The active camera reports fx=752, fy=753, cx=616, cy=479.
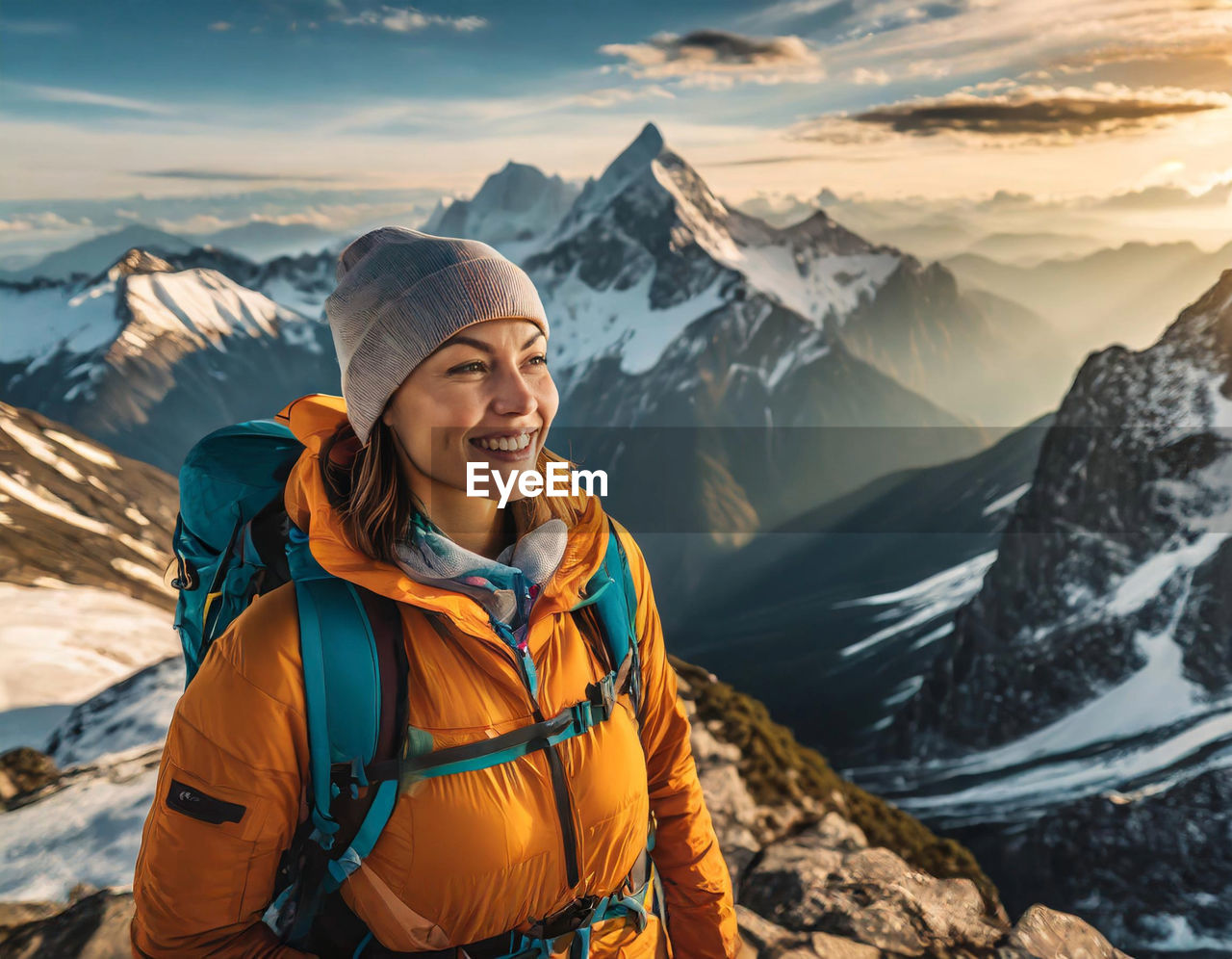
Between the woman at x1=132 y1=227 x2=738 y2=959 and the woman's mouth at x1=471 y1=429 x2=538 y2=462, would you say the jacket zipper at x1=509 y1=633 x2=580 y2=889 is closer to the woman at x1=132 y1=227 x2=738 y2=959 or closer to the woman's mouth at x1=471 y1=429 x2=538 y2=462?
the woman at x1=132 y1=227 x2=738 y2=959

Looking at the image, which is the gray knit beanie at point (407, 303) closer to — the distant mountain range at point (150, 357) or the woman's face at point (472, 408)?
the woman's face at point (472, 408)

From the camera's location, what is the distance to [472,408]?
2.28m

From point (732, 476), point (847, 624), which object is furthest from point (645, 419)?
point (847, 624)

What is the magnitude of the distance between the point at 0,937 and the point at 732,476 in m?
175

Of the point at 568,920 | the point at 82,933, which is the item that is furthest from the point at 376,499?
the point at 82,933

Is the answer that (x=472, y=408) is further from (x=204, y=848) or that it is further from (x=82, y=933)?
(x=82, y=933)

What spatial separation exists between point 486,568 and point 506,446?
15.2 inches

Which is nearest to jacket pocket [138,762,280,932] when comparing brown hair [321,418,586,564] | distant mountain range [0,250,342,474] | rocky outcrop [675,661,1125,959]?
brown hair [321,418,586,564]

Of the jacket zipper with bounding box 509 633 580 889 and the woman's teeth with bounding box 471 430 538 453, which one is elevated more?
the woman's teeth with bounding box 471 430 538 453

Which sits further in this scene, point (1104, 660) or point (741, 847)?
point (1104, 660)

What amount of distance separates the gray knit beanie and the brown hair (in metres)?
0.10

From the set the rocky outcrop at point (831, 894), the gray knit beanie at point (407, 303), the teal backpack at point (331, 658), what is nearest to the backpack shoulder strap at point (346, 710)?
the teal backpack at point (331, 658)

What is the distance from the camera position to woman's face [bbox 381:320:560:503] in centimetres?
229

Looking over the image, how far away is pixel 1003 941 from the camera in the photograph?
5375 mm
